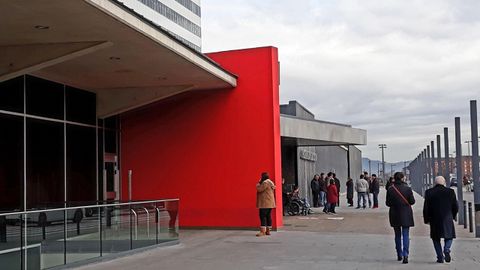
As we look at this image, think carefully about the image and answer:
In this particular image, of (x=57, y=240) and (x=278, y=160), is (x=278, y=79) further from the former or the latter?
(x=57, y=240)

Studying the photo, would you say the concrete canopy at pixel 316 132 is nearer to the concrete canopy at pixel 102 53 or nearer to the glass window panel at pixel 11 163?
the concrete canopy at pixel 102 53

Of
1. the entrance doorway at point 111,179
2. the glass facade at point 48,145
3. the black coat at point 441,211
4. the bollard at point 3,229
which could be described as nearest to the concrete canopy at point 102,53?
the glass facade at point 48,145

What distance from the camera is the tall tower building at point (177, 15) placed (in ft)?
297

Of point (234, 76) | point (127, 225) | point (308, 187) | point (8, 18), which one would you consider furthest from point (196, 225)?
point (308, 187)

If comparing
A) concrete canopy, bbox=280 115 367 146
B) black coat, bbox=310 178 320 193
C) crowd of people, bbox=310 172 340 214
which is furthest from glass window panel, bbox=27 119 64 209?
black coat, bbox=310 178 320 193

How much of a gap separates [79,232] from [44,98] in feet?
20.7

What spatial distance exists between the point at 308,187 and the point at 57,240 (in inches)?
844

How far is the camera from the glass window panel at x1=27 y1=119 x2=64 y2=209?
55.6ft

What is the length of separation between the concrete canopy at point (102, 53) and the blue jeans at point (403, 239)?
6.24m

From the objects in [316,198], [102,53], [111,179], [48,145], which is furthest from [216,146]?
[316,198]

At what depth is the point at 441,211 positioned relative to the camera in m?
11.9

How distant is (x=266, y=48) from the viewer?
64.3ft

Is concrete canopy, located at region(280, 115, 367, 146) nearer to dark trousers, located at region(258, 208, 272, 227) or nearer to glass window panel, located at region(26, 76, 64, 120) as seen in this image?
dark trousers, located at region(258, 208, 272, 227)

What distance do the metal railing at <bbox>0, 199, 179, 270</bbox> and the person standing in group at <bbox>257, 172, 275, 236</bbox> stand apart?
2572 millimetres
